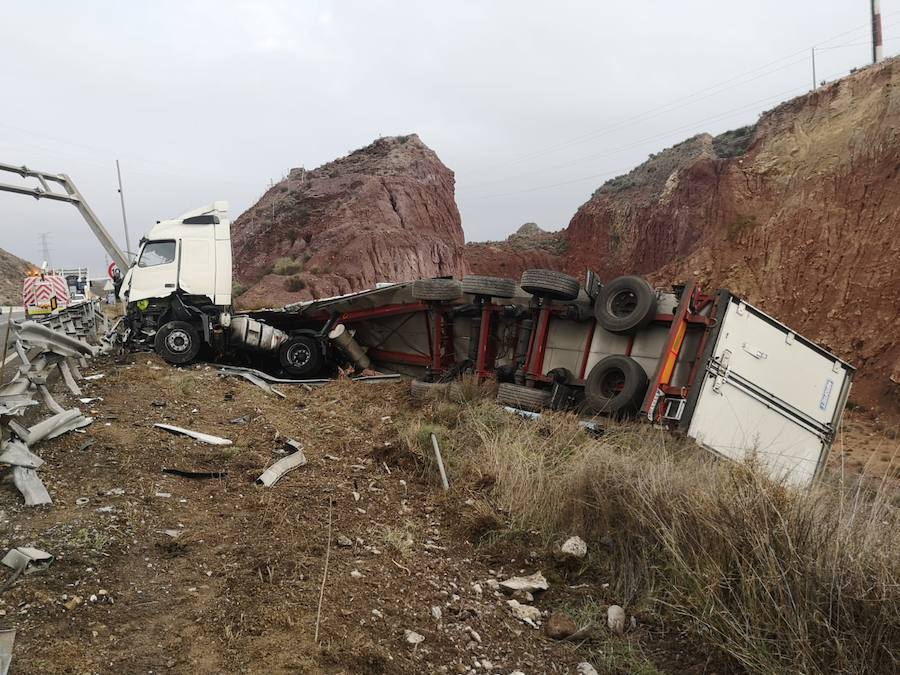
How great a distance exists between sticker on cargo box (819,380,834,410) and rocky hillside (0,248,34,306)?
4954 centimetres

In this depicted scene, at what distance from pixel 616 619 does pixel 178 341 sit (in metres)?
10.5

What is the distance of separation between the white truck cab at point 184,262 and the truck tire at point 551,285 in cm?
683

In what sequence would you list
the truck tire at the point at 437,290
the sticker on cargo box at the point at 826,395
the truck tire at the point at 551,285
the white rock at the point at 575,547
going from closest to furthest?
the white rock at the point at 575,547
the sticker on cargo box at the point at 826,395
the truck tire at the point at 551,285
the truck tire at the point at 437,290

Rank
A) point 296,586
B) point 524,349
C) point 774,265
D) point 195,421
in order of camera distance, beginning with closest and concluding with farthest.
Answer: point 296,586 → point 195,421 → point 524,349 → point 774,265

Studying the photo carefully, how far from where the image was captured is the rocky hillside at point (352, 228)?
27.7 meters

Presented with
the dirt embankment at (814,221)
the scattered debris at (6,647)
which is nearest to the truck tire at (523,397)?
the scattered debris at (6,647)

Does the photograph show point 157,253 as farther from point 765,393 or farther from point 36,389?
point 765,393

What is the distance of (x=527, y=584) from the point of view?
4.20 m

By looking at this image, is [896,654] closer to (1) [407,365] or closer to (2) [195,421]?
(2) [195,421]

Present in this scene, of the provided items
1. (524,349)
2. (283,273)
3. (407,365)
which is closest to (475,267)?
(283,273)

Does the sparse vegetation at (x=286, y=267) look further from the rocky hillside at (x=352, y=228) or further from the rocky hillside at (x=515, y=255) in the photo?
the rocky hillside at (x=515, y=255)

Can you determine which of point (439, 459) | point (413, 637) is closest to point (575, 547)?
→ point (413, 637)

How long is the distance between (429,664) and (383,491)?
107 inches

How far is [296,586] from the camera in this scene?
145 inches
